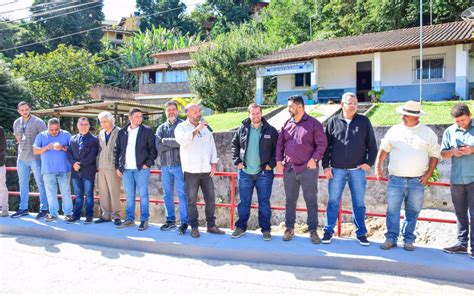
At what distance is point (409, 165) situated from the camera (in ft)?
16.3

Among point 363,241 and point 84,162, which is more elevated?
point 84,162

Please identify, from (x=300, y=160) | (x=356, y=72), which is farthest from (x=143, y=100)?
(x=300, y=160)

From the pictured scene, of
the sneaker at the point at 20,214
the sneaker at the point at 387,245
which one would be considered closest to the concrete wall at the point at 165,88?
the sneaker at the point at 20,214

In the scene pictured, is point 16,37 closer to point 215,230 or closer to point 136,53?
point 136,53

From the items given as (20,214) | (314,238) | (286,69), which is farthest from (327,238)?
(286,69)

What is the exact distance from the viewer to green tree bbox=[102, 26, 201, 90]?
44375mm

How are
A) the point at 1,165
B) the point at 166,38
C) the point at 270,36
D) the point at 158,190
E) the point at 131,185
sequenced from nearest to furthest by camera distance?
the point at 131,185
the point at 1,165
the point at 158,190
the point at 270,36
the point at 166,38

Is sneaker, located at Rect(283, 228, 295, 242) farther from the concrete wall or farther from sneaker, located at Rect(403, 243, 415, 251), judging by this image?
the concrete wall

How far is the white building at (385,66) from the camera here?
722 inches

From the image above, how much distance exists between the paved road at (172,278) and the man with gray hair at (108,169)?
1185 millimetres

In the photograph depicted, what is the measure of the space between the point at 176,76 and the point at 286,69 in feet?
52.7

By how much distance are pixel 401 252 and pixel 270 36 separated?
3371cm

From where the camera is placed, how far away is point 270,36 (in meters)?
36.7

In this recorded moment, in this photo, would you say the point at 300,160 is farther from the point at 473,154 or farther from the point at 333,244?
the point at 473,154
